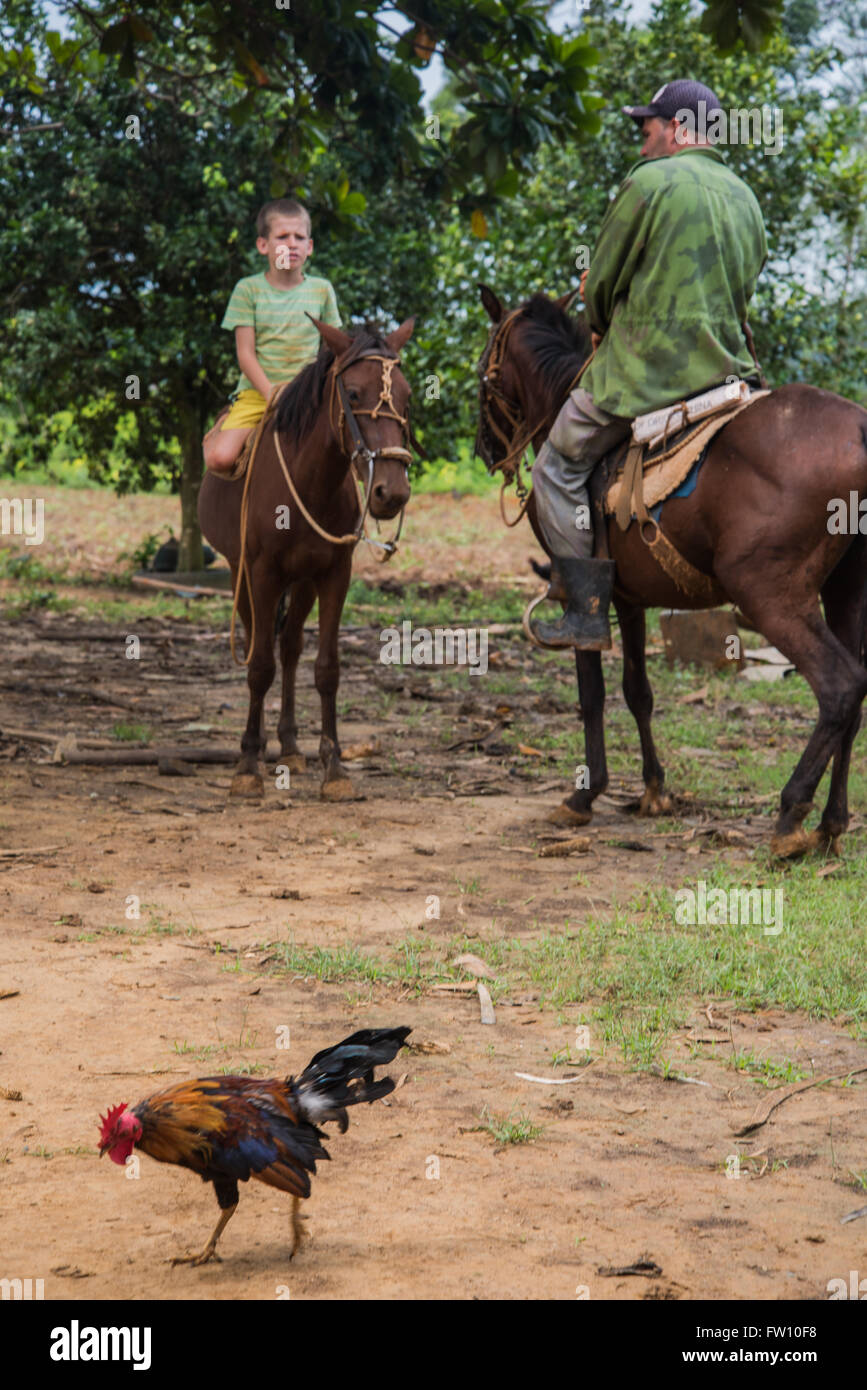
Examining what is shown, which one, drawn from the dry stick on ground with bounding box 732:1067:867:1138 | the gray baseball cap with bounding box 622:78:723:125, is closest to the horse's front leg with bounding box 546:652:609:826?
the gray baseball cap with bounding box 622:78:723:125

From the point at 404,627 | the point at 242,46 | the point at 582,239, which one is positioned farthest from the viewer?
the point at 582,239

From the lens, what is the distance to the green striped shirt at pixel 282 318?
7.81 metres

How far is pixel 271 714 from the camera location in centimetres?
1019

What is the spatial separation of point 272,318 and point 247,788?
2.61 m

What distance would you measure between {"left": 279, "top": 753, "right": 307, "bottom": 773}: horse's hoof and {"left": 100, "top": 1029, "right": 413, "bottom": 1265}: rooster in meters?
5.05

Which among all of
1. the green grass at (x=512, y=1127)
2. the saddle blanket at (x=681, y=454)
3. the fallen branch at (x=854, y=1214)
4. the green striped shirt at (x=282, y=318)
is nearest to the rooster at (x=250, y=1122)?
the green grass at (x=512, y=1127)

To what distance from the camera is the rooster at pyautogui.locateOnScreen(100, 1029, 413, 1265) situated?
3002 mm

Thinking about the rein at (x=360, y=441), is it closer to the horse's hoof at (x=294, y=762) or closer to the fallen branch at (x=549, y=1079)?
the horse's hoof at (x=294, y=762)

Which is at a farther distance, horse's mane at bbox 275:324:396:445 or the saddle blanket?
horse's mane at bbox 275:324:396:445

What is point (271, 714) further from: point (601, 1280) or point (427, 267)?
point (427, 267)

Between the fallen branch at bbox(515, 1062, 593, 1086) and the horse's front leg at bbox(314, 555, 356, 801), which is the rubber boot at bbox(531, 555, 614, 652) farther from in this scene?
the fallen branch at bbox(515, 1062, 593, 1086)

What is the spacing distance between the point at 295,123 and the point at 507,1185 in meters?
7.74

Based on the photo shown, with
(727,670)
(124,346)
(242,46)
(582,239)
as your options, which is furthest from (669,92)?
(124,346)

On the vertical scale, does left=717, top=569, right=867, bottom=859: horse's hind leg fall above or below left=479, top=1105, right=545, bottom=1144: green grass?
above
